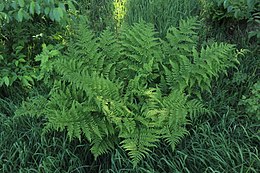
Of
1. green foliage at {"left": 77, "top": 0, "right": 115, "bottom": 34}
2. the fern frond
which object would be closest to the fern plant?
the fern frond

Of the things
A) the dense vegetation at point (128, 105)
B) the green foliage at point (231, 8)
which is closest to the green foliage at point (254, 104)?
the dense vegetation at point (128, 105)

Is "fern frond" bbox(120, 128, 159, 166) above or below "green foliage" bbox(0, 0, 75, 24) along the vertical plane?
below

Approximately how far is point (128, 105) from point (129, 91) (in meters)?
0.12

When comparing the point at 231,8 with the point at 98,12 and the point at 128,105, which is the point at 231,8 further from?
the point at 98,12

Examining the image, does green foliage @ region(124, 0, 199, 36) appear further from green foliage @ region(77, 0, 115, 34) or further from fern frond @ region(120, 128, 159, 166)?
fern frond @ region(120, 128, 159, 166)

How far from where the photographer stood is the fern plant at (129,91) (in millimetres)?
2744

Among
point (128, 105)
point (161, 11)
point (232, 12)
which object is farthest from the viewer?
point (161, 11)

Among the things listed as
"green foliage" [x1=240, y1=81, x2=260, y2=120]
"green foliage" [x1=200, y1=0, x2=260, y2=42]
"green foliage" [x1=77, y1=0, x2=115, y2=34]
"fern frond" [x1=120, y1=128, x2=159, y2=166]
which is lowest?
"fern frond" [x1=120, y1=128, x2=159, y2=166]

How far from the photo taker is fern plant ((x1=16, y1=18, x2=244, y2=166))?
274 centimetres

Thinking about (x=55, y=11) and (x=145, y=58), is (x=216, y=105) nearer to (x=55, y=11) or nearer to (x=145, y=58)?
(x=145, y=58)

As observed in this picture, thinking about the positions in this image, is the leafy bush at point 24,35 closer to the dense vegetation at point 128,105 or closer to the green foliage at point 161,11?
the dense vegetation at point 128,105

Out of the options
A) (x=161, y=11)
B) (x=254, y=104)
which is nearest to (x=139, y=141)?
(x=254, y=104)

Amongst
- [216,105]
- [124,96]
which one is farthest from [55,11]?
[216,105]

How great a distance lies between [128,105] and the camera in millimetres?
2936
